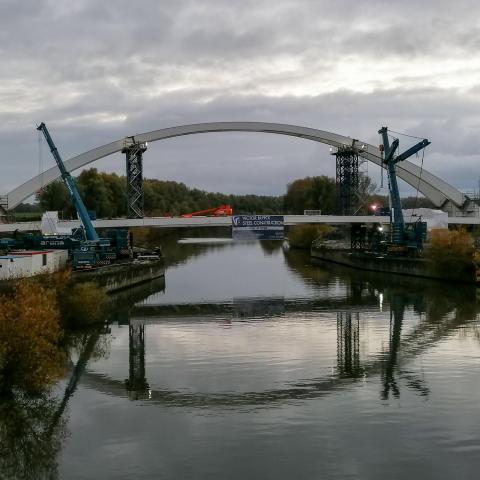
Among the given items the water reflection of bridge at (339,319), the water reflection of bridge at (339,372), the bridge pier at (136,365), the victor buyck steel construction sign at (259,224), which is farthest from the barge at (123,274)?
the victor buyck steel construction sign at (259,224)

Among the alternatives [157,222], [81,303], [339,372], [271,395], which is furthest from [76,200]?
[271,395]

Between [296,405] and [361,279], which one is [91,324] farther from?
[361,279]

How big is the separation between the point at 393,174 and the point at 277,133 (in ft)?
45.1

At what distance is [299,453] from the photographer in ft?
52.6

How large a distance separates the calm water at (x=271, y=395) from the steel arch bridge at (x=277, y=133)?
110 ft

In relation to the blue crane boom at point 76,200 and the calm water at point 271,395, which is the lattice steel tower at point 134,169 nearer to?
the blue crane boom at point 76,200

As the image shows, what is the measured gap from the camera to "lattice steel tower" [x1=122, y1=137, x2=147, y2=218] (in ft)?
224

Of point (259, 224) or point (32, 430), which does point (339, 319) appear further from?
point (259, 224)

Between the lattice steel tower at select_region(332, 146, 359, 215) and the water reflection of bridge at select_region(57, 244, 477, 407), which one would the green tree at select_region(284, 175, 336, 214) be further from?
the water reflection of bridge at select_region(57, 244, 477, 407)

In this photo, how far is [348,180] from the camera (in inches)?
2901

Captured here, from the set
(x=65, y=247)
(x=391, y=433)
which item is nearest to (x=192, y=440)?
(x=391, y=433)

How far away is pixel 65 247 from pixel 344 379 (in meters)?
32.4

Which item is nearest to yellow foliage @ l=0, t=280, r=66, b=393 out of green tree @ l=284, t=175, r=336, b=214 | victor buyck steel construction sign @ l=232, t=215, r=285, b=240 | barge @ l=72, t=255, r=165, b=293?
barge @ l=72, t=255, r=165, b=293

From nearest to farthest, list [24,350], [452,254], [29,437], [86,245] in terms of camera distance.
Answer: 1. [29,437]
2. [24,350]
3. [86,245]
4. [452,254]
